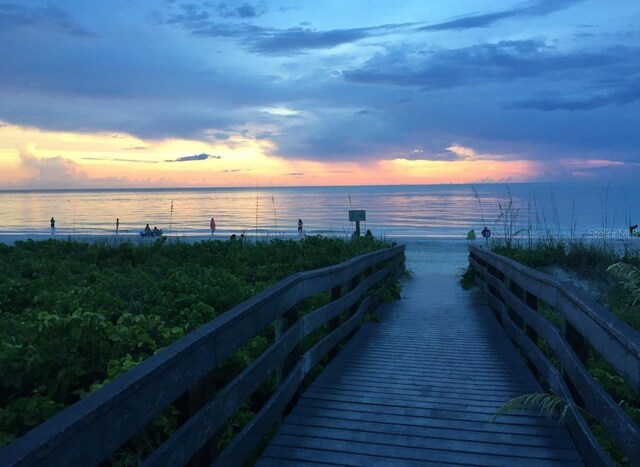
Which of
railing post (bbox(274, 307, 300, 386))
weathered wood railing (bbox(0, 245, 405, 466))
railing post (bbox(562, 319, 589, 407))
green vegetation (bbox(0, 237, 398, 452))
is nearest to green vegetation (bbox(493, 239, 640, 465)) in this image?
railing post (bbox(562, 319, 589, 407))

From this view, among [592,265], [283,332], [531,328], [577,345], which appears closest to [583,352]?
[577,345]

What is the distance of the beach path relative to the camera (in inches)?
148

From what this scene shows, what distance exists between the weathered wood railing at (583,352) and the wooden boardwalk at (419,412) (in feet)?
0.94

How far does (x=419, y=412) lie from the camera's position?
4.57m

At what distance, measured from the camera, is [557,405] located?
4363mm

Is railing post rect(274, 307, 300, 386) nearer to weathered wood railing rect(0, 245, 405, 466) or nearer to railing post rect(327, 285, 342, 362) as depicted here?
weathered wood railing rect(0, 245, 405, 466)

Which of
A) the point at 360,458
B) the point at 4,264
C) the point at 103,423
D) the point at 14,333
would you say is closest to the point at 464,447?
the point at 360,458

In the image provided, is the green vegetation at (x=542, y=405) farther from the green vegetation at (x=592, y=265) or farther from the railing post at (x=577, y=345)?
the green vegetation at (x=592, y=265)

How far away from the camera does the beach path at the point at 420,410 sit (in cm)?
376

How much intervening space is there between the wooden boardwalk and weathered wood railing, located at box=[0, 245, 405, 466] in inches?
11.8

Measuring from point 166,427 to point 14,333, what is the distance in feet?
7.47

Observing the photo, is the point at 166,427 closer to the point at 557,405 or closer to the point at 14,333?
the point at 14,333

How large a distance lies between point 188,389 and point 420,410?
2.43m

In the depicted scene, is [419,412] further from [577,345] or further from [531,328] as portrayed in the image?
[531,328]
